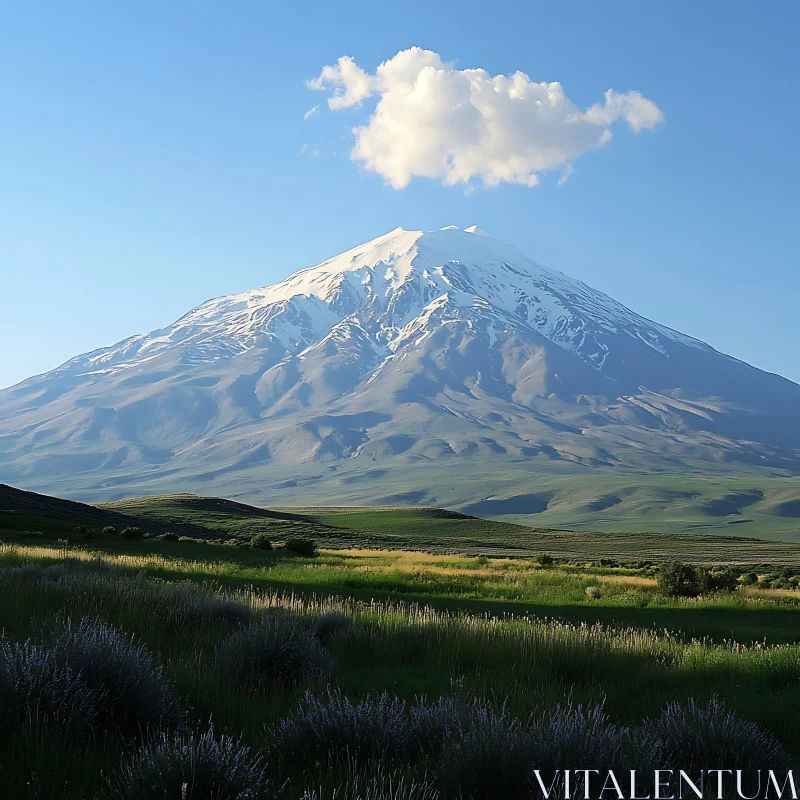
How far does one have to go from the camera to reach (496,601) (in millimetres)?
21188

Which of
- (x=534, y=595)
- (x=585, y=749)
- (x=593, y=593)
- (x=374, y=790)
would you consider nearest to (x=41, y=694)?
→ (x=374, y=790)

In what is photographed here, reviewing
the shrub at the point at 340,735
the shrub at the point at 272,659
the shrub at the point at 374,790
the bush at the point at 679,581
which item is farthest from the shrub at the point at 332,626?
the bush at the point at 679,581

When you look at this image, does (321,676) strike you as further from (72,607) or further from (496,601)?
(496,601)

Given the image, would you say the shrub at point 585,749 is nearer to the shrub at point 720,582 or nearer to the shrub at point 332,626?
the shrub at point 332,626

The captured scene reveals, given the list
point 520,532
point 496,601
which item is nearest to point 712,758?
point 496,601

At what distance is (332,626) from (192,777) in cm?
597

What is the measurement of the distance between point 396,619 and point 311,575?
14.3 metres

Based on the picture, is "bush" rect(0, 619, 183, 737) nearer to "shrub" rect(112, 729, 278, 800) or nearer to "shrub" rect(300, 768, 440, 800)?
"shrub" rect(112, 729, 278, 800)

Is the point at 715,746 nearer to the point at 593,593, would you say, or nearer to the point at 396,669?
the point at 396,669

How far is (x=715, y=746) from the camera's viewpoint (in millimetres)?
5395

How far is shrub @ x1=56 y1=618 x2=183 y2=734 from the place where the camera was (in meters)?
5.53

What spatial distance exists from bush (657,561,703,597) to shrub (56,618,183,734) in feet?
80.8

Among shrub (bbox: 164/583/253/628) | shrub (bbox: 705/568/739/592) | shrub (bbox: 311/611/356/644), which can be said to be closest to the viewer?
shrub (bbox: 311/611/356/644)

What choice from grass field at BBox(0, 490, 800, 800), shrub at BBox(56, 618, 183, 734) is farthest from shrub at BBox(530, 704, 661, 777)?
shrub at BBox(56, 618, 183, 734)
